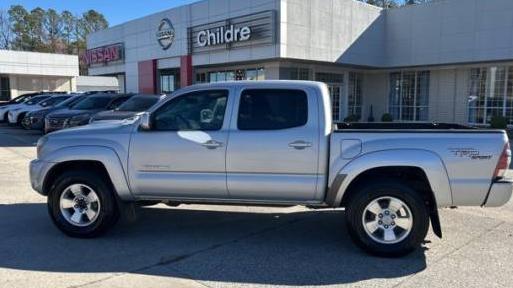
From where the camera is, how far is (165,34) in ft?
91.5

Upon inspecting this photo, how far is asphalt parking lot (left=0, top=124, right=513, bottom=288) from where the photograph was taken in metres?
4.62

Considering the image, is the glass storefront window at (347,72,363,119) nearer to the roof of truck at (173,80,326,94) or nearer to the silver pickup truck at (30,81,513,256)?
the roof of truck at (173,80,326,94)

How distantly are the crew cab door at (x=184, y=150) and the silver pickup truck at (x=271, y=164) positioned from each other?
0.04 feet

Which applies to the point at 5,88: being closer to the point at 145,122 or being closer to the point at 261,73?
the point at 261,73

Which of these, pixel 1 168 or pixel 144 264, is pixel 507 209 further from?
pixel 1 168

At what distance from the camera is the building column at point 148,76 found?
98.6 ft

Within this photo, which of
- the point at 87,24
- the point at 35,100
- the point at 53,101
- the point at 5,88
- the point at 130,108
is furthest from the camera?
the point at 87,24

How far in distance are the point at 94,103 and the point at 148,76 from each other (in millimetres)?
13842

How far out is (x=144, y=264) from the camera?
5.02m

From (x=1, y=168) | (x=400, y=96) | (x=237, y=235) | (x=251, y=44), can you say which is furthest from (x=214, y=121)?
(x=400, y=96)

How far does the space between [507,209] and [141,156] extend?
5.59 metres

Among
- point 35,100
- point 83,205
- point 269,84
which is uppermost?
point 269,84

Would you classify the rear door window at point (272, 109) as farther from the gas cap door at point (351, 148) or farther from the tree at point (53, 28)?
the tree at point (53, 28)

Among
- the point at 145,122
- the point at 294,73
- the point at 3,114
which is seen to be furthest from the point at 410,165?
the point at 3,114
